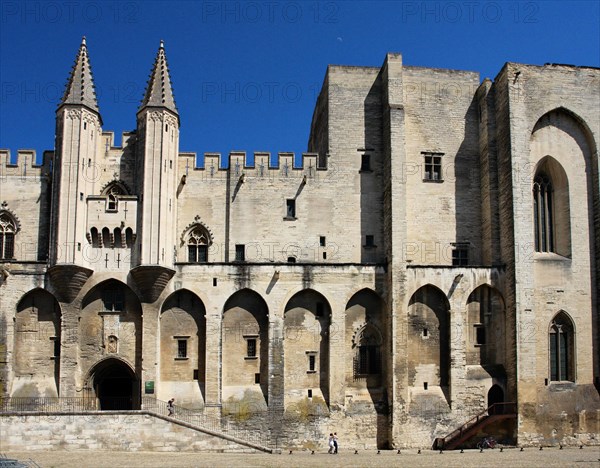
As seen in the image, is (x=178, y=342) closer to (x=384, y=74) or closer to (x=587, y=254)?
(x=384, y=74)

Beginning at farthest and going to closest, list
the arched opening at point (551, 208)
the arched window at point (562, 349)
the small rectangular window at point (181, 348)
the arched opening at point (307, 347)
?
the arched opening at point (551, 208) → the arched window at point (562, 349) → the arched opening at point (307, 347) → the small rectangular window at point (181, 348)

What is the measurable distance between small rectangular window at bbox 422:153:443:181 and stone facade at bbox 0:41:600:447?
0.10 meters

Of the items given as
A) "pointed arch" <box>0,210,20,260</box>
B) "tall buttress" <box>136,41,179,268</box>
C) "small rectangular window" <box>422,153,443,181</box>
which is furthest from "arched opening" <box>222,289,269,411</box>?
"small rectangular window" <box>422,153,443,181</box>

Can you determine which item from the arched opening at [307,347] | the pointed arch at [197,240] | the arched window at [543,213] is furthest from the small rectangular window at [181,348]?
the arched window at [543,213]

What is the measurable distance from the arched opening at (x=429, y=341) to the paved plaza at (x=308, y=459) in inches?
164

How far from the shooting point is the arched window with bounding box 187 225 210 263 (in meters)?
35.3

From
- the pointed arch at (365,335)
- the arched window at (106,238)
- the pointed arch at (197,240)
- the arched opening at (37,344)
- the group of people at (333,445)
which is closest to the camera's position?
the group of people at (333,445)

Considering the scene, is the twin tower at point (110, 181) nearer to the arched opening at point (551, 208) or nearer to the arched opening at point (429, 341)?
the arched opening at point (429, 341)

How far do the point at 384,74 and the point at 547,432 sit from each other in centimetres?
1868

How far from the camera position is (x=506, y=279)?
34062mm

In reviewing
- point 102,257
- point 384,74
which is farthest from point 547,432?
point 102,257

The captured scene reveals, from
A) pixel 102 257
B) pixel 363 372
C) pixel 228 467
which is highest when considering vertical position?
pixel 102 257

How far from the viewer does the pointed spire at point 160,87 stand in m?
33.9

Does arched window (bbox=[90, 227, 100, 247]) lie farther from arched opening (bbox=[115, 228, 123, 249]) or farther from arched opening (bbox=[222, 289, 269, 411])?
arched opening (bbox=[222, 289, 269, 411])
